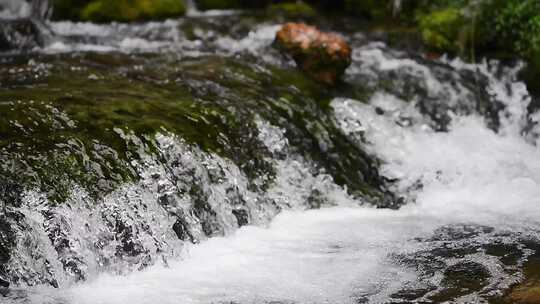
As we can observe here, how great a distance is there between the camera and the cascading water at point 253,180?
498 centimetres

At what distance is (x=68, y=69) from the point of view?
867 centimetres

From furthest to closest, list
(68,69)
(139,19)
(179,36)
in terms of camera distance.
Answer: (139,19) < (179,36) < (68,69)

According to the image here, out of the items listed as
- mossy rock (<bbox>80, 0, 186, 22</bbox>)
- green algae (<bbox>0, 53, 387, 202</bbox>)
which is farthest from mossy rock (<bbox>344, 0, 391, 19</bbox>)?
green algae (<bbox>0, 53, 387, 202</bbox>)

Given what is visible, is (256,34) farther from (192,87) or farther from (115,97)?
(115,97)

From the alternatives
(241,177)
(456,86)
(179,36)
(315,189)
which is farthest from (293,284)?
(179,36)

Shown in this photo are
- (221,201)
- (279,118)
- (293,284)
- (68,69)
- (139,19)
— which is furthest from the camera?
(139,19)

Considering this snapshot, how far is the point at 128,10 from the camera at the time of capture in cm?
1352

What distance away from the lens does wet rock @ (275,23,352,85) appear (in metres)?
9.74

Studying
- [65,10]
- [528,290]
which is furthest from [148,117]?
[65,10]

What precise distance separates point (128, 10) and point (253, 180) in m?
7.99

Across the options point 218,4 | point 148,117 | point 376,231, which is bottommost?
point 376,231

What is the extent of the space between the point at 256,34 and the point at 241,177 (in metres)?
6.21

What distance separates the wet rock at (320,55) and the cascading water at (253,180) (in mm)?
282

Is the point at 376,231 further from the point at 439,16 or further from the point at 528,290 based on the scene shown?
the point at 439,16
